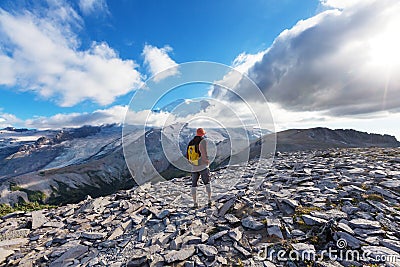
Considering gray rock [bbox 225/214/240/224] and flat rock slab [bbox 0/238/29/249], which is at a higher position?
gray rock [bbox 225/214/240/224]

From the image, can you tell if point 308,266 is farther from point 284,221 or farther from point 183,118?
point 183,118

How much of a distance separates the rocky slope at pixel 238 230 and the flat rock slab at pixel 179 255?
23mm

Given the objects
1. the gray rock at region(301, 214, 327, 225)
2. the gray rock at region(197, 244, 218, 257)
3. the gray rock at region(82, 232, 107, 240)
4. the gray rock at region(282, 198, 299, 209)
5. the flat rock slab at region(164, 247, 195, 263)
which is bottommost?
the gray rock at region(82, 232, 107, 240)

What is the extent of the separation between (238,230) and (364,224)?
11.3ft

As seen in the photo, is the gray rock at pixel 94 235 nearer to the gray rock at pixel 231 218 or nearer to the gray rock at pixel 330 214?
the gray rock at pixel 231 218

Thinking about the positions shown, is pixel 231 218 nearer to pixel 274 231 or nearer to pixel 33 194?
pixel 274 231

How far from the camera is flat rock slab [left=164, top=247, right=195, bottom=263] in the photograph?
17.1ft

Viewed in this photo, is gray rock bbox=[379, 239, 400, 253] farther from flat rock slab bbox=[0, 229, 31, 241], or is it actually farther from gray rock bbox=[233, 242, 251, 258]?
flat rock slab bbox=[0, 229, 31, 241]

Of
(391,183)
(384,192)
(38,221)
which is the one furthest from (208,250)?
(38,221)

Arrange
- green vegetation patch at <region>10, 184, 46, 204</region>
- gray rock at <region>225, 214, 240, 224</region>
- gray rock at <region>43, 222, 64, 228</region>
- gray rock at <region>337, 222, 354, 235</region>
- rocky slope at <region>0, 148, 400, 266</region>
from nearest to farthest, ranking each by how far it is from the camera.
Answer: rocky slope at <region>0, 148, 400, 266</region>
gray rock at <region>337, 222, 354, 235</region>
gray rock at <region>225, 214, 240, 224</region>
gray rock at <region>43, 222, 64, 228</region>
green vegetation patch at <region>10, 184, 46, 204</region>

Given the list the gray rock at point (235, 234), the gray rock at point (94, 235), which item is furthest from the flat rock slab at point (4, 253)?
the gray rock at point (235, 234)

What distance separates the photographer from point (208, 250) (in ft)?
17.8

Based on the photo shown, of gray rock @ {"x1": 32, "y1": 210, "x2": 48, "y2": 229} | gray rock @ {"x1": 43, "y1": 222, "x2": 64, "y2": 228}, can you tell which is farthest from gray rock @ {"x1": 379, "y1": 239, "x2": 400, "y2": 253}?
gray rock @ {"x1": 32, "y1": 210, "x2": 48, "y2": 229}

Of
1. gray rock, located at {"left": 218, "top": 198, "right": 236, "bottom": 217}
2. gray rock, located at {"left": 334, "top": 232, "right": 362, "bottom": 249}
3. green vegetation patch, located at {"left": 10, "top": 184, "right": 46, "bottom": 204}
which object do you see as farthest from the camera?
green vegetation patch, located at {"left": 10, "top": 184, "right": 46, "bottom": 204}
